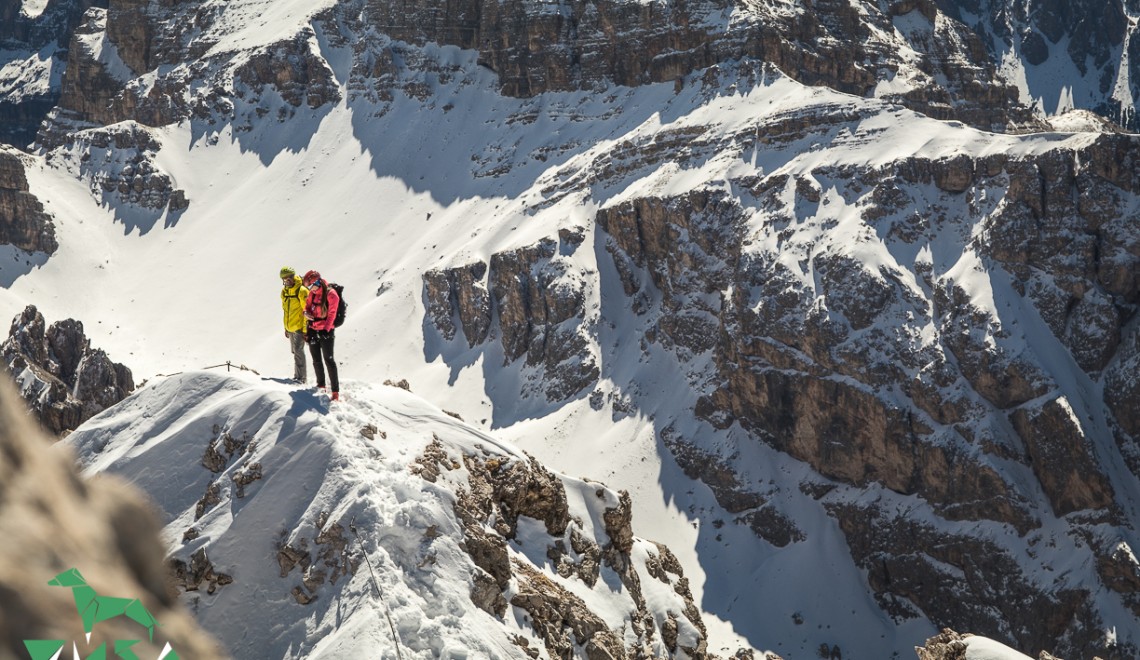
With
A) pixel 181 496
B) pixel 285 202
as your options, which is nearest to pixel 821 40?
pixel 285 202

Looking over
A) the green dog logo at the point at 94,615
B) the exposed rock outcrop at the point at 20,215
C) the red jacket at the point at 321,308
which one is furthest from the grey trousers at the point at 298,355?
the exposed rock outcrop at the point at 20,215

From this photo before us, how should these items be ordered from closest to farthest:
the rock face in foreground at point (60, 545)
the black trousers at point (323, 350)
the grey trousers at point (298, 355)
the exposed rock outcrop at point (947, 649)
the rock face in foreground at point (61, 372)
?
the rock face in foreground at point (60, 545) < the black trousers at point (323, 350) < the grey trousers at point (298, 355) < the exposed rock outcrop at point (947, 649) < the rock face in foreground at point (61, 372)

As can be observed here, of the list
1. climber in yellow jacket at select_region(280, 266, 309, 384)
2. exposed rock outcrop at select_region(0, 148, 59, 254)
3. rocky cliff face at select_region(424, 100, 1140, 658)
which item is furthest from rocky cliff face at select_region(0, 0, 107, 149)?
climber in yellow jacket at select_region(280, 266, 309, 384)

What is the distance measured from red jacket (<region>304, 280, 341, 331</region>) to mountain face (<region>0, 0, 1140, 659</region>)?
187 ft

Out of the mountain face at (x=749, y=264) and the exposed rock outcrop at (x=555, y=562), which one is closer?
the exposed rock outcrop at (x=555, y=562)

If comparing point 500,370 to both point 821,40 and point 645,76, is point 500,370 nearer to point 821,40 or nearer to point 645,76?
point 645,76

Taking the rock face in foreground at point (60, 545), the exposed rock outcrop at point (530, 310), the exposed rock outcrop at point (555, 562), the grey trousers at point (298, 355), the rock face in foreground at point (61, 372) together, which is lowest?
the exposed rock outcrop at point (530, 310)

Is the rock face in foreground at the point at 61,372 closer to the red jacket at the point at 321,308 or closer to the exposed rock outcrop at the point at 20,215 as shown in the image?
the exposed rock outcrop at the point at 20,215

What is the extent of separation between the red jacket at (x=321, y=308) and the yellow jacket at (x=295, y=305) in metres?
0.47

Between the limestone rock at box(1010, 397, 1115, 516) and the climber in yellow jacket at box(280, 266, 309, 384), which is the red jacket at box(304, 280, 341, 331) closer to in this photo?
the climber in yellow jacket at box(280, 266, 309, 384)

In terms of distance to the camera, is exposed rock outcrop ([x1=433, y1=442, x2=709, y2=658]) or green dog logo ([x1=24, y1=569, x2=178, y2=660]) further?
exposed rock outcrop ([x1=433, y1=442, x2=709, y2=658])

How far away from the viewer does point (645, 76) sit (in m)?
123

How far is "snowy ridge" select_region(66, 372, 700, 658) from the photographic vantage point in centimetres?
1994

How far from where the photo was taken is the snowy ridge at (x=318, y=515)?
19938 millimetres
